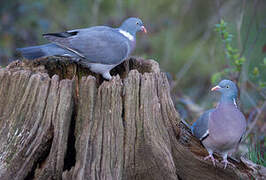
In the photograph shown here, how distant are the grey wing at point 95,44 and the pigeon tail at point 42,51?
55 mm

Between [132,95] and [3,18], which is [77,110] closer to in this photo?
[132,95]

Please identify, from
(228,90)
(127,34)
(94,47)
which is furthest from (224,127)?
(127,34)

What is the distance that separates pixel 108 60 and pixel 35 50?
2.53ft

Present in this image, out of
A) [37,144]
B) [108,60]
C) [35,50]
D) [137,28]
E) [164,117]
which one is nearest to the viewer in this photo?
[37,144]

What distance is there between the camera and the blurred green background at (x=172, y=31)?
21.3ft

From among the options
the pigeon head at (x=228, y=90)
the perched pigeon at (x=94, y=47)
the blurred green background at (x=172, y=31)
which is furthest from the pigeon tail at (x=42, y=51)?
the blurred green background at (x=172, y=31)

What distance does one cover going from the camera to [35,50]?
11.2 ft

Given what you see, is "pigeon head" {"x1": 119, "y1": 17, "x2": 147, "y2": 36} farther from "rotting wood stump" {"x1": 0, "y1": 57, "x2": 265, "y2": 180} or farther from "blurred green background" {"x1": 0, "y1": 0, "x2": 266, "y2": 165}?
"blurred green background" {"x1": 0, "y1": 0, "x2": 266, "y2": 165}

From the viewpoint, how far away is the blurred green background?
6492 millimetres

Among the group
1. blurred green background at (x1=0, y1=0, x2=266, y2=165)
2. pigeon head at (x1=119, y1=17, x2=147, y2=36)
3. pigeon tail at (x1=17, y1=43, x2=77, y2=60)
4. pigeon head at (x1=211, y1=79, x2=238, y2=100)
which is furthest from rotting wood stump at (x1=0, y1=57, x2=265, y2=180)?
blurred green background at (x1=0, y1=0, x2=266, y2=165)

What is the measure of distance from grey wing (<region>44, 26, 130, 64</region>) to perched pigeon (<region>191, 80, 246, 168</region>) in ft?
3.71

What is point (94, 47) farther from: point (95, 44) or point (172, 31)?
point (172, 31)

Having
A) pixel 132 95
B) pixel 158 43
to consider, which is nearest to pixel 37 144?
pixel 132 95

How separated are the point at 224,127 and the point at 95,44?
1.58 meters
